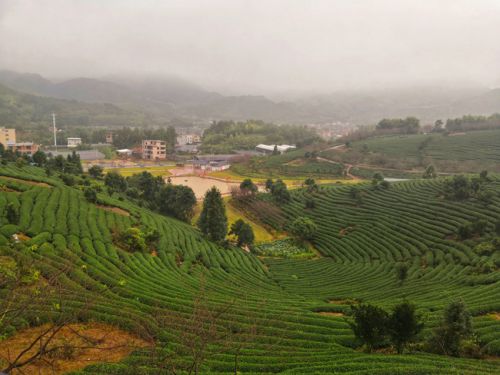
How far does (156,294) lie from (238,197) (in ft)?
137

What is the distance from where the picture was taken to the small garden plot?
4016 cm

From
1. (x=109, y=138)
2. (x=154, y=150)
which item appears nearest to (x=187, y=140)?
(x=109, y=138)

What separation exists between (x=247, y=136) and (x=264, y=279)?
391 ft

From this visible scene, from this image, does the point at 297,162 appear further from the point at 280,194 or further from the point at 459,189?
the point at 459,189

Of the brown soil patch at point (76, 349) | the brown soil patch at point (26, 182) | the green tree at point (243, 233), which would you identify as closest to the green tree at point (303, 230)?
the green tree at point (243, 233)

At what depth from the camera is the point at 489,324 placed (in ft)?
52.3

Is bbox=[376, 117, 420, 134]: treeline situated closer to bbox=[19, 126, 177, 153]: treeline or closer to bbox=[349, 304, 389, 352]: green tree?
bbox=[19, 126, 177, 153]: treeline

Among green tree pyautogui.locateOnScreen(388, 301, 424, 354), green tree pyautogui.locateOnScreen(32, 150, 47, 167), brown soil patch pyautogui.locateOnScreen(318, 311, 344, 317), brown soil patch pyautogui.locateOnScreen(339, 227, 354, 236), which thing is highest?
green tree pyautogui.locateOnScreen(32, 150, 47, 167)

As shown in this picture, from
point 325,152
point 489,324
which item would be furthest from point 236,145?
point 489,324

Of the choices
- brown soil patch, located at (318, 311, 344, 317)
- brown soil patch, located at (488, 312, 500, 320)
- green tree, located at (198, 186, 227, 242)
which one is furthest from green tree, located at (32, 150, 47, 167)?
brown soil patch, located at (488, 312, 500, 320)

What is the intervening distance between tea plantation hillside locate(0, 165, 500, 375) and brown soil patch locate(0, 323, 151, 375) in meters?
0.42

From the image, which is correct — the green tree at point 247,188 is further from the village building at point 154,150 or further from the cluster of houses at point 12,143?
the cluster of houses at point 12,143

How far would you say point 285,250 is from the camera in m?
42.2

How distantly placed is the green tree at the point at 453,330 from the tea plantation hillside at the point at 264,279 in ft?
2.98
